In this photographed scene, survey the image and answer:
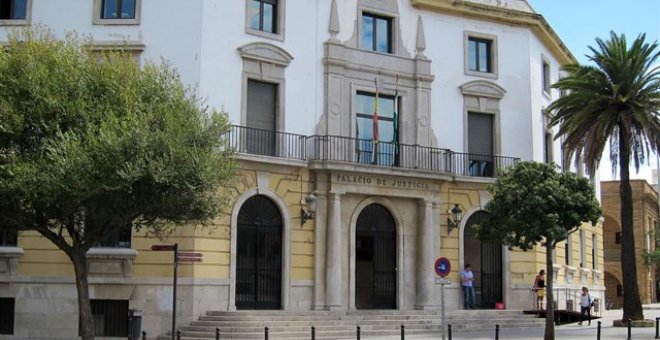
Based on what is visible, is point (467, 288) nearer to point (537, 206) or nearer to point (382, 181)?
point (382, 181)

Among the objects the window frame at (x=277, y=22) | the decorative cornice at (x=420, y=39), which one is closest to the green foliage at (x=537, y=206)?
the decorative cornice at (x=420, y=39)

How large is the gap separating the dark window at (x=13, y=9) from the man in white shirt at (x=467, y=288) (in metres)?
17.1

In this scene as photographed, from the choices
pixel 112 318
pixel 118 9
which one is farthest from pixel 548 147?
pixel 112 318

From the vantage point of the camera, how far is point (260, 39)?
28.1 meters

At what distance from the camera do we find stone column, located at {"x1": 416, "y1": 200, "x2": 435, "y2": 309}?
2977cm

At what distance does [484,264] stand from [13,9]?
1859cm

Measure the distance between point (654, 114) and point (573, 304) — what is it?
9561 mm

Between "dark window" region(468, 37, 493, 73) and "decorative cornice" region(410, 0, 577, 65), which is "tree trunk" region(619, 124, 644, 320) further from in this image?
"decorative cornice" region(410, 0, 577, 65)

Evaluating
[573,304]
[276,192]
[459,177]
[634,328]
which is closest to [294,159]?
[276,192]

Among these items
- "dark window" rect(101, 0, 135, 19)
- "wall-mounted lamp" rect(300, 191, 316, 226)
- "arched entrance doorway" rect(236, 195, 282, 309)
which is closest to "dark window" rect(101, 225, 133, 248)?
"arched entrance doorway" rect(236, 195, 282, 309)

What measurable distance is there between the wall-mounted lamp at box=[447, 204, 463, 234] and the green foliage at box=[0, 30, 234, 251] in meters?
12.0

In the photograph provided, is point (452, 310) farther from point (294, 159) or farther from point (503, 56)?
point (503, 56)

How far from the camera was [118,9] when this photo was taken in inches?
1080

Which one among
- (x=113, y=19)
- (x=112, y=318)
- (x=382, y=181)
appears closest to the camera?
(x=112, y=318)
